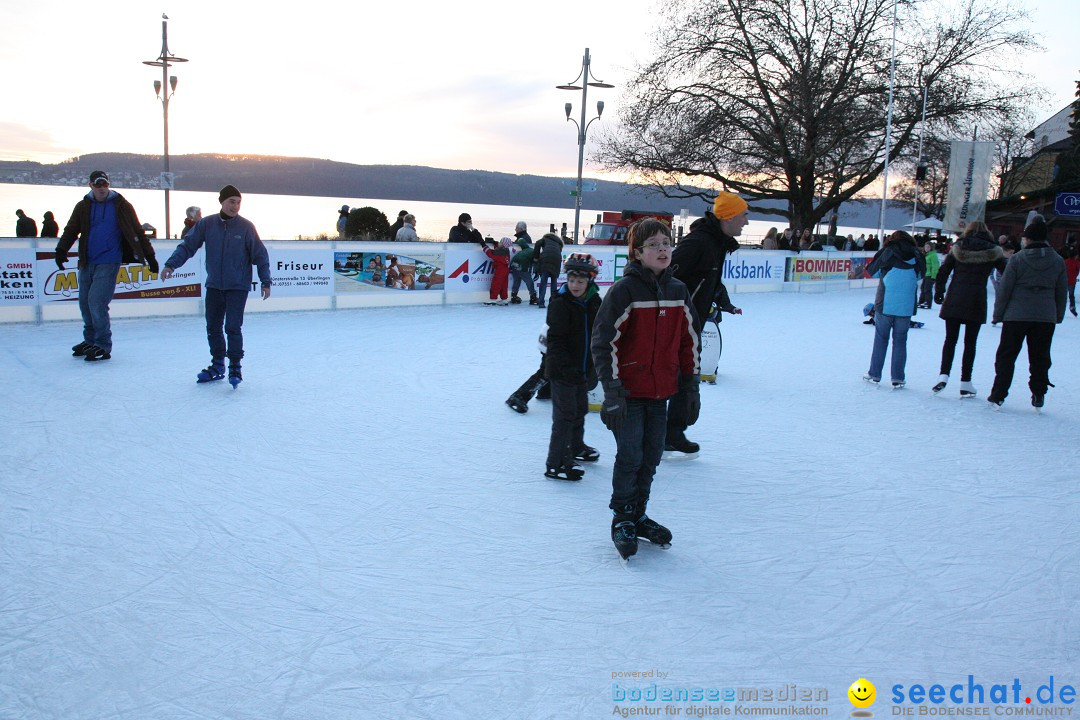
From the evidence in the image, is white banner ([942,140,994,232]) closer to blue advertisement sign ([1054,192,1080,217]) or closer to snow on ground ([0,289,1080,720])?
blue advertisement sign ([1054,192,1080,217])

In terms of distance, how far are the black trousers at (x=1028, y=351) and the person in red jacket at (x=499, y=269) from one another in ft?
27.2

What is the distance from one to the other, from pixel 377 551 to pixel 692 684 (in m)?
1.55

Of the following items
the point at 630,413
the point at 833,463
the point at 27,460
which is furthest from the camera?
the point at 833,463

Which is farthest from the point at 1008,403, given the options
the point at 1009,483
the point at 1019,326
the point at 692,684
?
the point at 692,684

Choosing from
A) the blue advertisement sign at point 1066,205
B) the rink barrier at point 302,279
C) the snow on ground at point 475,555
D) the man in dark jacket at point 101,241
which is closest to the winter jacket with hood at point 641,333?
the snow on ground at point 475,555

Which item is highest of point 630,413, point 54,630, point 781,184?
point 781,184

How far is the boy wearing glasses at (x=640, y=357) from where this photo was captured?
11.0ft

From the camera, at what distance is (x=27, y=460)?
462 centimetres

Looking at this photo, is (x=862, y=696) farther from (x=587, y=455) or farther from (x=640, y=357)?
(x=587, y=455)

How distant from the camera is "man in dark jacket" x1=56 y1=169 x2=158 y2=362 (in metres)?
7.07

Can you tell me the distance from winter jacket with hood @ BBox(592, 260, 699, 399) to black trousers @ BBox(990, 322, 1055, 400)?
451 cm

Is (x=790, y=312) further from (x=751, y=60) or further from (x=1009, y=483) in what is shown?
(x=751, y=60)

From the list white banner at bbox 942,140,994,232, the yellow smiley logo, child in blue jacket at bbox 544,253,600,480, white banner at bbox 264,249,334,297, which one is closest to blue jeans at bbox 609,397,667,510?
child in blue jacket at bbox 544,253,600,480

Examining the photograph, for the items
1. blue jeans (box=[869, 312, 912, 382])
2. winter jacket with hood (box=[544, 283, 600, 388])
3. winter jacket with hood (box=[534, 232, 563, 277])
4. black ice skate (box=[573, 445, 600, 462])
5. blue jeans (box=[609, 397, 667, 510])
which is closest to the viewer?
blue jeans (box=[609, 397, 667, 510])
